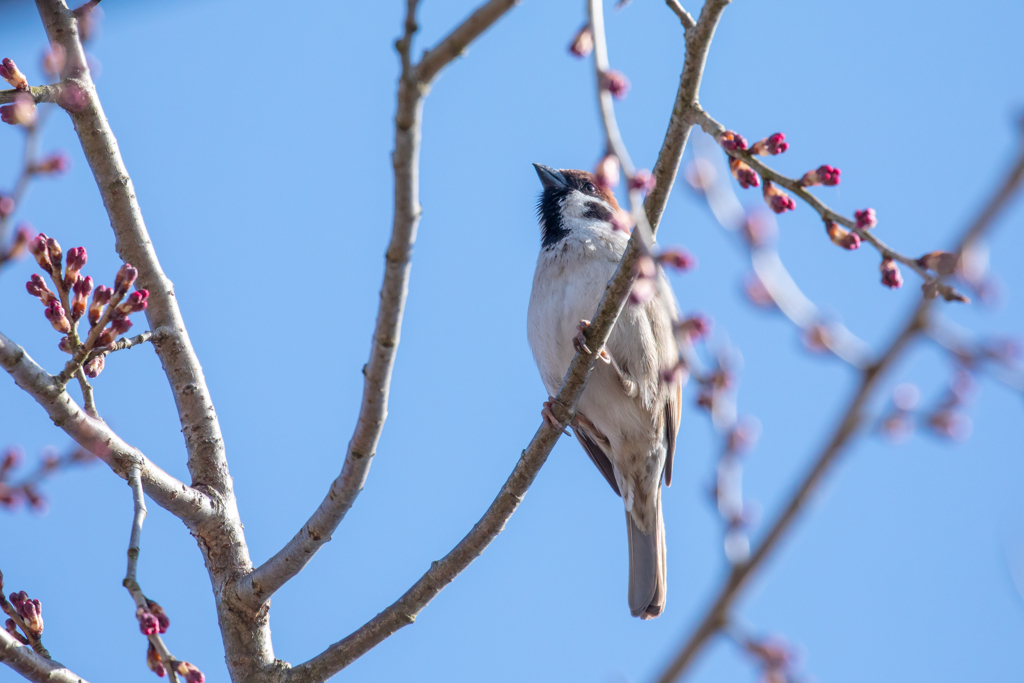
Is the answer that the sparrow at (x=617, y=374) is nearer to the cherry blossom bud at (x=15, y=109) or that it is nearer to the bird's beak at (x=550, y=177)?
the bird's beak at (x=550, y=177)

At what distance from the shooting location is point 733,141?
2586mm

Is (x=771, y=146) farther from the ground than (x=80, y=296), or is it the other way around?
(x=771, y=146)

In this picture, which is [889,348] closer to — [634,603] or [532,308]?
[532,308]

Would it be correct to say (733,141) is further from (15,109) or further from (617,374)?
(617,374)

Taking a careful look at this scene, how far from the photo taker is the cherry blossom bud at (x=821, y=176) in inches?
98.5

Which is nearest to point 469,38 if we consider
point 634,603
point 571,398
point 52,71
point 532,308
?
point 52,71

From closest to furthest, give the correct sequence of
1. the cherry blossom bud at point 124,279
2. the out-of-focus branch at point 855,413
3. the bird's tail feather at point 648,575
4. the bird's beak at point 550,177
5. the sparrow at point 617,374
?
the out-of-focus branch at point 855,413, the cherry blossom bud at point 124,279, the sparrow at point 617,374, the bird's tail feather at point 648,575, the bird's beak at point 550,177

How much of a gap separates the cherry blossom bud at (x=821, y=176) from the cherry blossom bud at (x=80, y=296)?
226cm

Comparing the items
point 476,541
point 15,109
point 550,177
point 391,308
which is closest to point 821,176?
point 391,308

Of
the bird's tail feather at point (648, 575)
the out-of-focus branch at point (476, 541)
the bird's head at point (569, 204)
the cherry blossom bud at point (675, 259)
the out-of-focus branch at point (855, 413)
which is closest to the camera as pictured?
the out-of-focus branch at point (855, 413)

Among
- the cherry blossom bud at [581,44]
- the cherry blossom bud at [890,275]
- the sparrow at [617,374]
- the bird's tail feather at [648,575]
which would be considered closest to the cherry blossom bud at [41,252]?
the cherry blossom bud at [581,44]

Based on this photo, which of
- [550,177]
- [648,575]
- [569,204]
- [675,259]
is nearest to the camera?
[675,259]

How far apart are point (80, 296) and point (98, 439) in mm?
590

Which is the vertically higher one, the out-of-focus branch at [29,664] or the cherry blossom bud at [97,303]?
the cherry blossom bud at [97,303]
